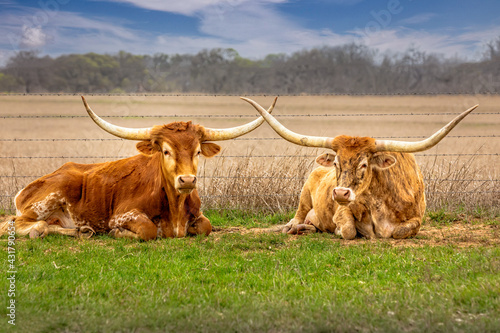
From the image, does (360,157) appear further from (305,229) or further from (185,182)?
(185,182)

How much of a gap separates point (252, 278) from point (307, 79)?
27.8 meters

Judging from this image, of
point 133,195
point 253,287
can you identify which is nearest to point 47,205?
point 133,195

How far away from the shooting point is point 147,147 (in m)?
7.18

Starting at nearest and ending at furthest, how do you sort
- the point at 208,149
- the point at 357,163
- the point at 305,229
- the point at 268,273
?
the point at 268,273
the point at 357,163
the point at 208,149
the point at 305,229

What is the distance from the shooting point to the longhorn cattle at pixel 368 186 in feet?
22.0

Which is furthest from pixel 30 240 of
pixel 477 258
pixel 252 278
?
pixel 477 258

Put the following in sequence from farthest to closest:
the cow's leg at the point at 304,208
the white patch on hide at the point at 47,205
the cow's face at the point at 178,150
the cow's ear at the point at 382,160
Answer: the cow's leg at the point at 304,208, the white patch on hide at the point at 47,205, the cow's ear at the point at 382,160, the cow's face at the point at 178,150

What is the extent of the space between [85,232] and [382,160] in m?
3.87

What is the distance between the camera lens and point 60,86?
3525 centimetres

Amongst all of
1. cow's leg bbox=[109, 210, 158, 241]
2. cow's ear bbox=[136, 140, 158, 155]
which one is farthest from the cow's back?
cow's ear bbox=[136, 140, 158, 155]

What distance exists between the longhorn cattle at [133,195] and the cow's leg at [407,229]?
219 centimetres

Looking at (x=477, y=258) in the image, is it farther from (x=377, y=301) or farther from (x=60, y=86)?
(x=60, y=86)

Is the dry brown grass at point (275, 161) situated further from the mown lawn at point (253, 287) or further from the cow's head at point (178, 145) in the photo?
the mown lawn at point (253, 287)

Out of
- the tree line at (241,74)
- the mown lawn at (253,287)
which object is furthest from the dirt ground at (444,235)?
the tree line at (241,74)
